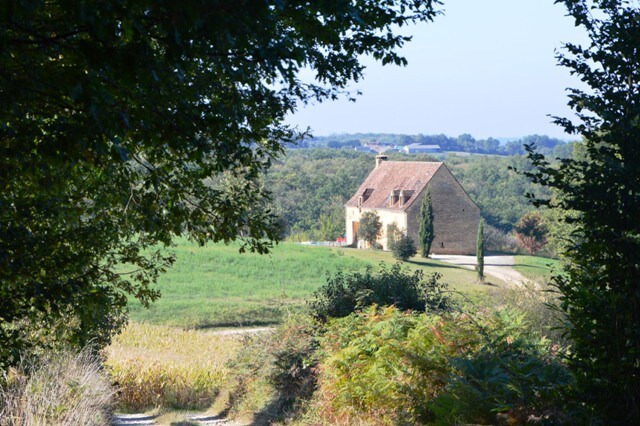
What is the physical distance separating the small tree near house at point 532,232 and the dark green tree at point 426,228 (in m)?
11.8

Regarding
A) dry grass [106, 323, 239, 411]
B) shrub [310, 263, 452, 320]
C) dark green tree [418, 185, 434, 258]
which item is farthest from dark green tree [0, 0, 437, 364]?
dark green tree [418, 185, 434, 258]

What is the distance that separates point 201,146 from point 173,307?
33469 mm

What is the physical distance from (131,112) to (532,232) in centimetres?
6274

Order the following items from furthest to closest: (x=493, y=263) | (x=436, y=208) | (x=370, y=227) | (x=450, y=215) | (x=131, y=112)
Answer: (x=370, y=227) < (x=450, y=215) < (x=436, y=208) < (x=493, y=263) < (x=131, y=112)

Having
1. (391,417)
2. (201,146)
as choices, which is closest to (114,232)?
(201,146)

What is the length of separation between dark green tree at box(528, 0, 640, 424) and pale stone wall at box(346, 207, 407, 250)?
2114 inches

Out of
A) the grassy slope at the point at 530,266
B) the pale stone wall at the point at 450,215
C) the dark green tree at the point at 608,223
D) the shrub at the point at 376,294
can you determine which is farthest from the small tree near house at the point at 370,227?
the dark green tree at the point at 608,223

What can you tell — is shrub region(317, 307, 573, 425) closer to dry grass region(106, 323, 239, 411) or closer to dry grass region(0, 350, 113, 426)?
dry grass region(0, 350, 113, 426)

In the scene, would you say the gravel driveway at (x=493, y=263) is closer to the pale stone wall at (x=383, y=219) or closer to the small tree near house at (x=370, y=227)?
the pale stone wall at (x=383, y=219)

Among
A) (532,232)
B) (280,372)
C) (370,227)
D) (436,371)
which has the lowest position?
(280,372)

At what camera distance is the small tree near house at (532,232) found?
64375 millimetres

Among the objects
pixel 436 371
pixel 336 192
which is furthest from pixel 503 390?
pixel 336 192

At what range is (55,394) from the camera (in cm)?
1015

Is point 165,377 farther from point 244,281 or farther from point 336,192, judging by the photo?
point 336,192
